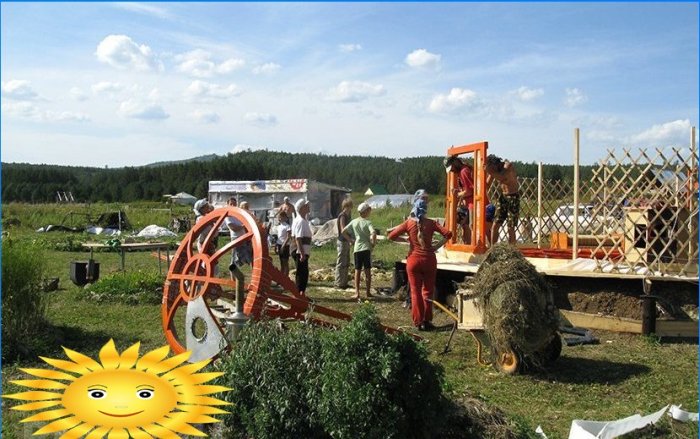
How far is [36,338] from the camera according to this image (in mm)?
6305

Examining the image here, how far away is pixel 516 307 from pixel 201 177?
2565 inches

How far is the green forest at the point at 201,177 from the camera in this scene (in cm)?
6247

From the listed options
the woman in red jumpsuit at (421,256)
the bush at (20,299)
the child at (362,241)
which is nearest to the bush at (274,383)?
the bush at (20,299)

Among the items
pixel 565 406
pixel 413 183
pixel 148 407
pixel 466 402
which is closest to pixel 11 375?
pixel 148 407

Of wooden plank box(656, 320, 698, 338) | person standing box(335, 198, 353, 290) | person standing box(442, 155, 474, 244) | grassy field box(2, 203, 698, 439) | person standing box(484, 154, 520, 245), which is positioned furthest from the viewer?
person standing box(335, 198, 353, 290)

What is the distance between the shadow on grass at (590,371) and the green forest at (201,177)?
150 ft

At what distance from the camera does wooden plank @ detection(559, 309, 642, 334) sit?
24.1 ft

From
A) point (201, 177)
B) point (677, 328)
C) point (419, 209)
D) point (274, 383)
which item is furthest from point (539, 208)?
point (201, 177)

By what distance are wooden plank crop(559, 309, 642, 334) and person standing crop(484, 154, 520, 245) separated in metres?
1.73

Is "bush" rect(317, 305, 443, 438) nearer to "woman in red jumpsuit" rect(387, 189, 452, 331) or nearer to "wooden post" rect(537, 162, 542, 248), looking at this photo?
"woman in red jumpsuit" rect(387, 189, 452, 331)

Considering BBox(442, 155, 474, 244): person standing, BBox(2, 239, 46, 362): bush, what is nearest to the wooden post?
BBox(442, 155, 474, 244): person standing

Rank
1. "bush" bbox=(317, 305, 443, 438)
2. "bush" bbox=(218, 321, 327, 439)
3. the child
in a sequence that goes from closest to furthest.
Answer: "bush" bbox=(317, 305, 443, 438)
"bush" bbox=(218, 321, 327, 439)
the child

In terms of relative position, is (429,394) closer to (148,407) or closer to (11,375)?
(148,407)

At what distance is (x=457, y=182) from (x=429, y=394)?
23.6 feet
